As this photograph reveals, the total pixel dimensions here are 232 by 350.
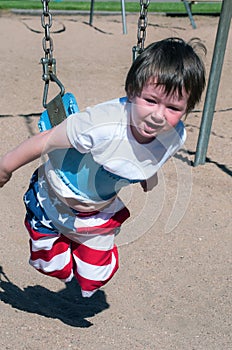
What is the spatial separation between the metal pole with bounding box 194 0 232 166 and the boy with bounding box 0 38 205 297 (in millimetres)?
1868

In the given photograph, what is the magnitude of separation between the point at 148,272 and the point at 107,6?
25.9ft

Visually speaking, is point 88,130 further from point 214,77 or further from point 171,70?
point 214,77

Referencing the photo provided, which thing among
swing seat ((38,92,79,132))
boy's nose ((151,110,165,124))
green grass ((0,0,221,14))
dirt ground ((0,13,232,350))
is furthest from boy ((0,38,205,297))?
green grass ((0,0,221,14))

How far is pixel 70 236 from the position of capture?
2.79 metres

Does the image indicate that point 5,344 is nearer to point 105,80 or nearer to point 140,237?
point 140,237

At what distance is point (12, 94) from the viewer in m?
6.14

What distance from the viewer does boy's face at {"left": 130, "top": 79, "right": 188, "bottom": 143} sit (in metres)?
2.29

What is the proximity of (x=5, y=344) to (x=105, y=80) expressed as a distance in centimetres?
416

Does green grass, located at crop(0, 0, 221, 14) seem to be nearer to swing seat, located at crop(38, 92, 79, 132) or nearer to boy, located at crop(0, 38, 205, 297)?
swing seat, located at crop(38, 92, 79, 132)

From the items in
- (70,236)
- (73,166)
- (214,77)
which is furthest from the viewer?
(214,77)

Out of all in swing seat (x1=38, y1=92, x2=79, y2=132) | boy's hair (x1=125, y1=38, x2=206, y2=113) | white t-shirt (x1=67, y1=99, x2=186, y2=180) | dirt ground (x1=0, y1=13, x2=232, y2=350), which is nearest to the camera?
boy's hair (x1=125, y1=38, x2=206, y2=113)

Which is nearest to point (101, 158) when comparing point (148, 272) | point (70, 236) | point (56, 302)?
point (70, 236)

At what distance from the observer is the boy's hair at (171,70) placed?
2285 mm

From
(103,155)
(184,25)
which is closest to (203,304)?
(103,155)
